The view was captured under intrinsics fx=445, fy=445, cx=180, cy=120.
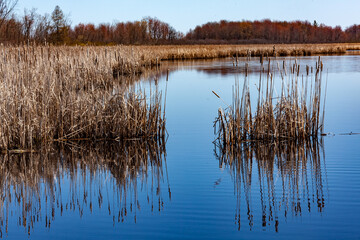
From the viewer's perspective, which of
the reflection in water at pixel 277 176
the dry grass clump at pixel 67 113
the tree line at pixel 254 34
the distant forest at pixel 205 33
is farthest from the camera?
the tree line at pixel 254 34

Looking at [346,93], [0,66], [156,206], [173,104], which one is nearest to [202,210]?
[156,206]

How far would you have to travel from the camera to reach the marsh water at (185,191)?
11.2 ft

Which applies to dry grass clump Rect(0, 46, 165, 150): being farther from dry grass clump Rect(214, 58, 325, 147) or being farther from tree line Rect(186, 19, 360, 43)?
tree line Rect(186, 19, 360, 43)

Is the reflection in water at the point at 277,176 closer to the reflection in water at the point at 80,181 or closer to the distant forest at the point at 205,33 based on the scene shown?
the reflection in water at the point at 80,181

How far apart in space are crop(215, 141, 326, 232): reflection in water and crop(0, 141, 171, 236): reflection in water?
0.82 metres

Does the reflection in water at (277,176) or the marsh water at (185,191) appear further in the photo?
the reflection in water at (277,176)

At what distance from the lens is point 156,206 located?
12.9 ft

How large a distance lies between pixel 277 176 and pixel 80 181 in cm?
209

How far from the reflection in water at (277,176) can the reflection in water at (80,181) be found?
817 millimetres

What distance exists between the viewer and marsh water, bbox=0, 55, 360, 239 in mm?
3420

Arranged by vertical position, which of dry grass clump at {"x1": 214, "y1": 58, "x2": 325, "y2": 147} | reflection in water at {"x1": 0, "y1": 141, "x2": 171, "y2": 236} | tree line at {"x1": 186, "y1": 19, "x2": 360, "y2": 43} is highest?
tree line at {"x1": 186, "y1": 19, "x2": 360, "y2": 43}

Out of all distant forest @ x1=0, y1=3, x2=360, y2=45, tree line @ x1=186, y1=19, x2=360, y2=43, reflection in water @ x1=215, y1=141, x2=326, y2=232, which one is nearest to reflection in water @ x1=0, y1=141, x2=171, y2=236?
reflection in water @ x1=215, y1=141, x2=326, y2=232

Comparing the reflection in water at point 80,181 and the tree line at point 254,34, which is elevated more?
the tree line at point 254,34

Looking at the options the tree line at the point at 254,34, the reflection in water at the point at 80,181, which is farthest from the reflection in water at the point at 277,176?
the tree line at the point at 254,34
